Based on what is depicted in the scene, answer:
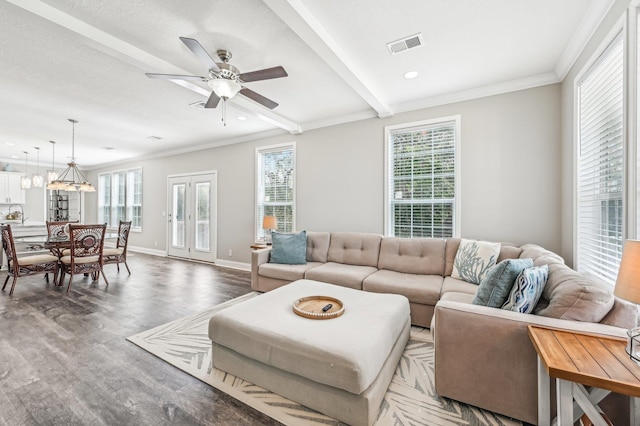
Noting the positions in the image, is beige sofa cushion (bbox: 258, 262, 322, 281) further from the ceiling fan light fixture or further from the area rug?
the ceiling fan light fixture

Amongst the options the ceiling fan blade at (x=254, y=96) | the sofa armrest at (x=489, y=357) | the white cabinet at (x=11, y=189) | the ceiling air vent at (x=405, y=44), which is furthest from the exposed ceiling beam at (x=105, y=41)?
the white cabinet at (x=11, y=189)

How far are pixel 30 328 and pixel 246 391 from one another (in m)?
2.59

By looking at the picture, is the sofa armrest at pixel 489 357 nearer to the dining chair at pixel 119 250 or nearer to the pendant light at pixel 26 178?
the dining chair at pixel 119 250

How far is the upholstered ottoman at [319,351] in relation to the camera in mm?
1514

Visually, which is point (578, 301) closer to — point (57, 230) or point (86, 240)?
point (86, 240)

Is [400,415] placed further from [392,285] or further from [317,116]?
[317,116]

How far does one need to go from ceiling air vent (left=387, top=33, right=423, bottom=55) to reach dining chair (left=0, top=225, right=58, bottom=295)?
17.9 feet

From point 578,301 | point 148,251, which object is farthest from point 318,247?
point 148,251

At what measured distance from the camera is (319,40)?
7.60ft

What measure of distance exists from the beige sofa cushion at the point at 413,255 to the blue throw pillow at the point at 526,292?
157cm

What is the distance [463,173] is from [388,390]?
111 inches

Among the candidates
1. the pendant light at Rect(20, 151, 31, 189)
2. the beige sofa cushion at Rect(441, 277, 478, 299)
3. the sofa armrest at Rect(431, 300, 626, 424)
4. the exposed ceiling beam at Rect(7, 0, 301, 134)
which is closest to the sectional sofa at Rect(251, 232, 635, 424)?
the sofa armrest at Rect(431, 300, 626, 424)

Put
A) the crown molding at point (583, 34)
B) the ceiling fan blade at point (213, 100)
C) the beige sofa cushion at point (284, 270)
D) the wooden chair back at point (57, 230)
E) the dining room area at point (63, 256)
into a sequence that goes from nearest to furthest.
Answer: the crown molding at point (583, 34)
the ceiling fan blade at point (213, 100)
the beige sofa cushion at point (284, 270)
the dining room area at point (63, 256)
the wooden chair back at point (57, 230)

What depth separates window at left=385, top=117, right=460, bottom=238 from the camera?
3723 millimetres
